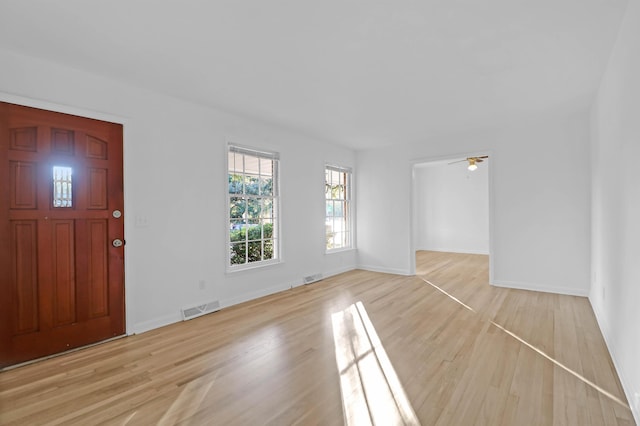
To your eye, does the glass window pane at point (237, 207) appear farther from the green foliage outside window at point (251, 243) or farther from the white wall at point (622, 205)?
the white wall at point (622, 205)

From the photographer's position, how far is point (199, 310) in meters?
3.88

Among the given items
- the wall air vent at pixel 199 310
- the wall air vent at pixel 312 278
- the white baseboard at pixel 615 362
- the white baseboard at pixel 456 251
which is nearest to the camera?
the white baseboard at pixel 615 362

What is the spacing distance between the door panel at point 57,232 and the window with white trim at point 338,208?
3697mm

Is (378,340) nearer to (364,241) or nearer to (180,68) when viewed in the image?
(180,68)

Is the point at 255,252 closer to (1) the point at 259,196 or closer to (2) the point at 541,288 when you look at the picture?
(1) the point at 259,196

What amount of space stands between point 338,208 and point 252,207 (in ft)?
7.65

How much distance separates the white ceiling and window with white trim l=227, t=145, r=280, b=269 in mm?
882

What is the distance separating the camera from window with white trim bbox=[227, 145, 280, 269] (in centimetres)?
444

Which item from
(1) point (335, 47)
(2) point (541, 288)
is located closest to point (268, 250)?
(1) point (335, 47)

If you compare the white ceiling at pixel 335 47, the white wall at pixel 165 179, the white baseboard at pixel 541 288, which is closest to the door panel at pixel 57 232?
the white wall at pixel 165 179

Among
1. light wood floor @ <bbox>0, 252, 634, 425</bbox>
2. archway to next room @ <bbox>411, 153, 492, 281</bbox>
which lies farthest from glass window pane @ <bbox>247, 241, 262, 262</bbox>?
archway to next room @ <bbox>411, 153, 492, 281</bbox>

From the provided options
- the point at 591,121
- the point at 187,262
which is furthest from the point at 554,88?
the point at 187,262

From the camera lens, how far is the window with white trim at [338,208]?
20.6 feet

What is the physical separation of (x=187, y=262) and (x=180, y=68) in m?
2.20
